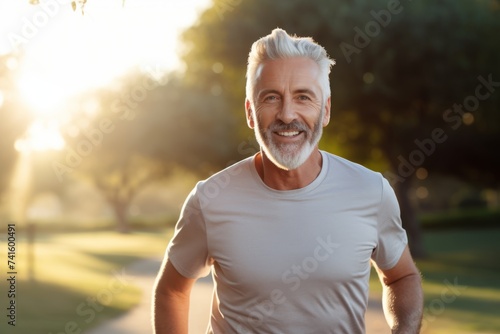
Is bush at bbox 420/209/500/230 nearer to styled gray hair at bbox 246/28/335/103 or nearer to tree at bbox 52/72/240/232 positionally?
tree at bbox 52/72/240/232

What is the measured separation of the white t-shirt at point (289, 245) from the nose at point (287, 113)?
0.91 ft

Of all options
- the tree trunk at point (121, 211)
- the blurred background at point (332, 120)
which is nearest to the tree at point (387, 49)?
the blurred background at point (332, 120)

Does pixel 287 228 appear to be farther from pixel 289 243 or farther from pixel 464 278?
pixel 464 278

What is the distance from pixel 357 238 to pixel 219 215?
54cm

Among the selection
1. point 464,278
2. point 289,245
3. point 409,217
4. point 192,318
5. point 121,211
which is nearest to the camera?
point 289,245

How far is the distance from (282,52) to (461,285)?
21.6 meters

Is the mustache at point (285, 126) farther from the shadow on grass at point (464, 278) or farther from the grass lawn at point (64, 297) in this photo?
the shadow on grass at point (464, 278)

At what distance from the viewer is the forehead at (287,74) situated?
3398 mm

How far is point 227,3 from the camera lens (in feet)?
95.1

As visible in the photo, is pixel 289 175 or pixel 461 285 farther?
pixel 461 285

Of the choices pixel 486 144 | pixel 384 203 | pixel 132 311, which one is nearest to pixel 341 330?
pixel 384 203

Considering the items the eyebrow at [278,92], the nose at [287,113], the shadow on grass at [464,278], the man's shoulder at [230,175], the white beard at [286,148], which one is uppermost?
the eyebrow at [278,92]

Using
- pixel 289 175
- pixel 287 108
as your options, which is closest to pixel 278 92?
pixel 287 108

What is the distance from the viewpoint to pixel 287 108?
3373 millimetres
